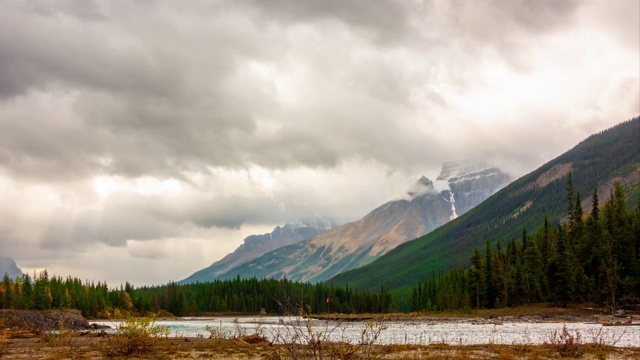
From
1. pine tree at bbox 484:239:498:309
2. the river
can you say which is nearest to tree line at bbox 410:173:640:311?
pine tree at bbox 484:239:498:309

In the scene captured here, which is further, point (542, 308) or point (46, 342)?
point (542, 308)

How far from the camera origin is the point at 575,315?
90812 mm

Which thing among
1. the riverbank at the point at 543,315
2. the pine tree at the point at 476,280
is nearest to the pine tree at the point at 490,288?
the pine tree at the point at 476,280

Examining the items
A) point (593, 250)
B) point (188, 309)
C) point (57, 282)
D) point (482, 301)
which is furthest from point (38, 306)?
point (593, 250)

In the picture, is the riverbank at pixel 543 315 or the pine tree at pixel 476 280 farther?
the pine tree at pixel 476 280

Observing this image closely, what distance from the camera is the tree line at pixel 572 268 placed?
320 ft

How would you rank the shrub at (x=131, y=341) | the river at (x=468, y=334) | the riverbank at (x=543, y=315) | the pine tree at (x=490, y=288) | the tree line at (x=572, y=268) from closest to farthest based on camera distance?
the shrub at (x=131, y=341)
the river at (x=468, y=334)
the riverbank at (x=543, y=315)
the tree line at (x=572, y=268)
the pine tree at (x=490, y=288)

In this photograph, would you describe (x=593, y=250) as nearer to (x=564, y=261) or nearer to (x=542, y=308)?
(x=564, y=261)

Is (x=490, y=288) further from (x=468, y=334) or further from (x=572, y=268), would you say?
(x=468, y=334)

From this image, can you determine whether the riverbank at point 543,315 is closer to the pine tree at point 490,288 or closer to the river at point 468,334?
the pine tree at point 490,288

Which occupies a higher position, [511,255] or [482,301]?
[511,255]

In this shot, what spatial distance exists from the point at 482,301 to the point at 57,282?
127022 mm

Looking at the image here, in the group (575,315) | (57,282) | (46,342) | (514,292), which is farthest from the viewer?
(57,282)

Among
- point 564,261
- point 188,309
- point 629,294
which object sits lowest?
point 188,309
